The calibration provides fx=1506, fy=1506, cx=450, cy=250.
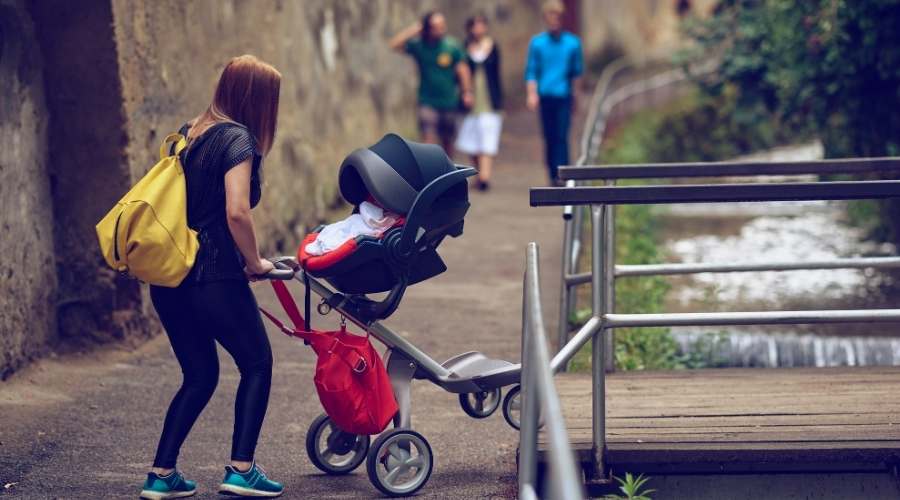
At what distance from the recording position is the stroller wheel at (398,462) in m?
5.07

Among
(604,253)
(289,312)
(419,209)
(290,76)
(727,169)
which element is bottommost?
(289,312)

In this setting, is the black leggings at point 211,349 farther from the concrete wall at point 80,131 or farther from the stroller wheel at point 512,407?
the concrete wall at point 80,131

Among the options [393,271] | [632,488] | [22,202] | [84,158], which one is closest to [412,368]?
[393,271]

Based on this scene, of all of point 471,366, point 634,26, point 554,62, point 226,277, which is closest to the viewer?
point 226,277

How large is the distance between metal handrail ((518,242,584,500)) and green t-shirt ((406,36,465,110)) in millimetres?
8269

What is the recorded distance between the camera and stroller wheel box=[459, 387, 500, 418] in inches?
220

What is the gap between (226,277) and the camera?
4.88 m

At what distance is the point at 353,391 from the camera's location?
4977 millimetres

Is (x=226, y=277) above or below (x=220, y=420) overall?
above

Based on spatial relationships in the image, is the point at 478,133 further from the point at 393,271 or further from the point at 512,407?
the point at 393,271

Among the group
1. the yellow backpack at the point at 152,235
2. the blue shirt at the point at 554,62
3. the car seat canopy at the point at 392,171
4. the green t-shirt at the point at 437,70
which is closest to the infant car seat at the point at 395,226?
the car seat canopy at the point at 392,171

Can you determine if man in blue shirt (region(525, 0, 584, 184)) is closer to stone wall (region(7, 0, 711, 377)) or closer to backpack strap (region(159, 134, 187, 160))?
stone wall (region(7, 0, 711, 377))

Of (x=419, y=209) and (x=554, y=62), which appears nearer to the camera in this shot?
(x=419, y=209)

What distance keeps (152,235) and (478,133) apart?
847 centimetres
